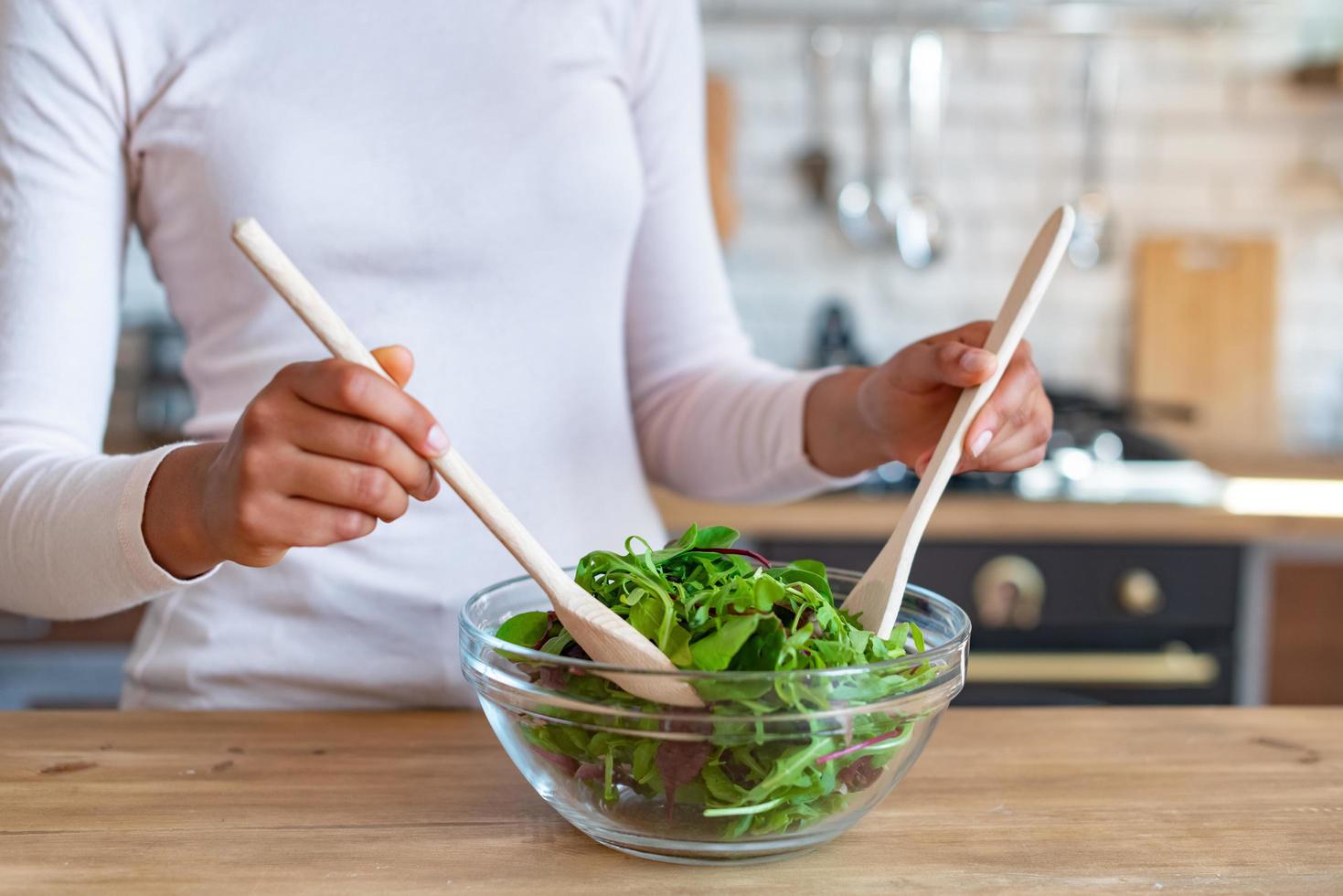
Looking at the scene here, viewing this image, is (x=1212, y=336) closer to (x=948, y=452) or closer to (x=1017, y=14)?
(x=1017, y=14)

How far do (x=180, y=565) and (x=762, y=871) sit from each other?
1.21ft

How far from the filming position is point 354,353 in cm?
63

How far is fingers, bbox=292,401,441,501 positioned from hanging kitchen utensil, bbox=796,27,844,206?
6.69 ft

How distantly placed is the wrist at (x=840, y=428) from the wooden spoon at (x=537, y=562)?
0.37 metres

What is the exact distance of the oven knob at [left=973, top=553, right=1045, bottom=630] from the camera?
206cm

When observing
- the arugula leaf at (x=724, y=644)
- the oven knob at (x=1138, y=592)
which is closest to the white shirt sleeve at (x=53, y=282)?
the arugula leaf at (x=724, y=644)

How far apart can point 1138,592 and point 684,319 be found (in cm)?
117

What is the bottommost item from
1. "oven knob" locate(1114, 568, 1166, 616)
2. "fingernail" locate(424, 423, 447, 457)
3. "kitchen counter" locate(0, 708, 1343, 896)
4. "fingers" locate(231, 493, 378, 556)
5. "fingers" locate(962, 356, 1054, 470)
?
"oven knob" locate(1114, 568, 1166, 616)

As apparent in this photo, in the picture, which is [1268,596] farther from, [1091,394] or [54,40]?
[54,40]

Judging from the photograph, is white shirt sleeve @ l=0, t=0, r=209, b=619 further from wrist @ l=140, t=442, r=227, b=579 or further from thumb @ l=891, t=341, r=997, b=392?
thumb @ l=891, t=341, r=997, b=392

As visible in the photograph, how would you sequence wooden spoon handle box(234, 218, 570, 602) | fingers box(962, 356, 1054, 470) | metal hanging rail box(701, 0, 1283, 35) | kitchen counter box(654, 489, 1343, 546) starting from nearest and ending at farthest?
1. wooden spoon handle box(234, 218, 570, 602)
2. fingers box(962, 356, 1054, 470)
3. kitchen counter box(654, 489, 1343, 546)
4. metal hanging rail box(701, 0, 1283, 35)

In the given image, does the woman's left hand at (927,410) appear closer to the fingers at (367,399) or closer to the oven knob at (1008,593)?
the fingers at (367,399)

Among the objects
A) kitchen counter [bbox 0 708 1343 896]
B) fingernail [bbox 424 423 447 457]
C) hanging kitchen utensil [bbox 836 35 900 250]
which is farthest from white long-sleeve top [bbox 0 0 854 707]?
hanging kitchen utensil [bbox 836 35 900 250]

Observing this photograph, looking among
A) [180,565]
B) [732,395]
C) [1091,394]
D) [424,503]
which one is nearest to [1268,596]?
[1091,394]
